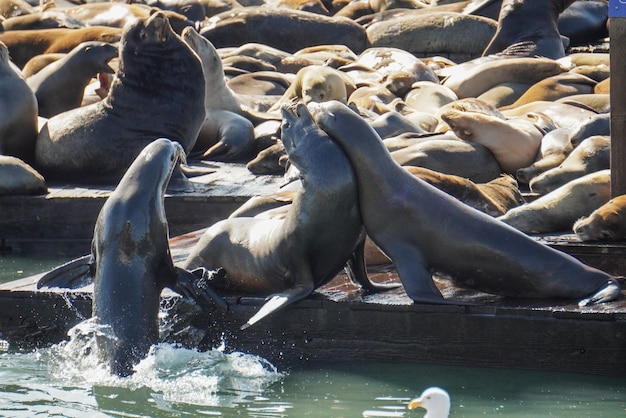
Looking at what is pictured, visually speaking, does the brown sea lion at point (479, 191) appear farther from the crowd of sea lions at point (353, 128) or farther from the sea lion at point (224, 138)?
the sea lion at point (224, 138)

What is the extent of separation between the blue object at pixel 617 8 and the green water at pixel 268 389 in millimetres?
2218

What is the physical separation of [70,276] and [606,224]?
2893 millimetres

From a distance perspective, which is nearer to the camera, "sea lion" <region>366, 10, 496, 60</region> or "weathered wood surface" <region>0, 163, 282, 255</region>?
"weathered wood surface" <region>0, 163, 282, 255</region>

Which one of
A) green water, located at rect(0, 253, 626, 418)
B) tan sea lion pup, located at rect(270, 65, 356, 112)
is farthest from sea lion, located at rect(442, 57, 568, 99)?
green water, located at rect(0, 253, 626, 418)

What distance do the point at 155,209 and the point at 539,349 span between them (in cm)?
194

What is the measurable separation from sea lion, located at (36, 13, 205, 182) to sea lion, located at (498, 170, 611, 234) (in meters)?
3.86

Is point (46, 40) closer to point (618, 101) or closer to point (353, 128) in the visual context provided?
point (618, 101)

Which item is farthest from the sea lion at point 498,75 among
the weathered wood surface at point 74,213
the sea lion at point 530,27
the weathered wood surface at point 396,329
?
the weathered wood surface at point 396,329

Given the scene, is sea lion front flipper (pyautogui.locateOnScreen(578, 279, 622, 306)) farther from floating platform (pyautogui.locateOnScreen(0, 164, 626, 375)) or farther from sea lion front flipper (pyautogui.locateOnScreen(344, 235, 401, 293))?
sea lion front flipper (pyautogui.locateOnScreen(344, 235, 401, 293))

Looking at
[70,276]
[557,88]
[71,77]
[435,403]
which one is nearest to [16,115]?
[71,77]

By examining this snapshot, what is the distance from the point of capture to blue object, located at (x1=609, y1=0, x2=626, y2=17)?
639 centimetres

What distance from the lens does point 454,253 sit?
5.51 metres

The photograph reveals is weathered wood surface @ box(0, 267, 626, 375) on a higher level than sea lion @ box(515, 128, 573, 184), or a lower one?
higher

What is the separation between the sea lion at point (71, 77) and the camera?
11.6 m
